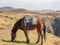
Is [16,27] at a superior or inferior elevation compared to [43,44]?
superior

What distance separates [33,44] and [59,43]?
5336mm

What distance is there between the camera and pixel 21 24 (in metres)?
19.7

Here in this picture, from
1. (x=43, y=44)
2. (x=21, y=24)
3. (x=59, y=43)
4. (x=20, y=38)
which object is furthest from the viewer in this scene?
(x=59, y=43)

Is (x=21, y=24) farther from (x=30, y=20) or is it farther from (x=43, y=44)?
(x=43, y=44)

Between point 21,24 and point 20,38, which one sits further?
point 20,38

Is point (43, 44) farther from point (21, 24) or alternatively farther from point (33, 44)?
point (21, 24)

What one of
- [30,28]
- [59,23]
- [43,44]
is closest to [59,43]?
[43,44]

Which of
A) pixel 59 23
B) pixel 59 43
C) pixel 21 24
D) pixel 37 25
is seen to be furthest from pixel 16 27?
pixel 59 23

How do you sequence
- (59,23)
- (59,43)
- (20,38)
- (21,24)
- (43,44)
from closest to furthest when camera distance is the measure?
(21,24) < (43,44) < (20,38) < (59,43) < (59,23)

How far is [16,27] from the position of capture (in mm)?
19766

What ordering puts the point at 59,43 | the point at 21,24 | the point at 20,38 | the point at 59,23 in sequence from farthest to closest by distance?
the point at 59,23, the point at 59,43, the point at 20,38, the point at 21,24

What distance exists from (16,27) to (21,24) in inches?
20.1

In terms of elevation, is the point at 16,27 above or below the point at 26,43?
above

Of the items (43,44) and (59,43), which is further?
(59,43)
